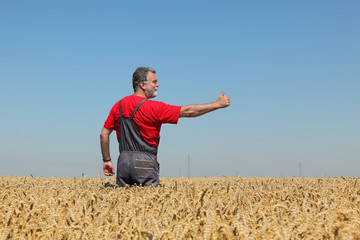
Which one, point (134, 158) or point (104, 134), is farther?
point (104, 134)

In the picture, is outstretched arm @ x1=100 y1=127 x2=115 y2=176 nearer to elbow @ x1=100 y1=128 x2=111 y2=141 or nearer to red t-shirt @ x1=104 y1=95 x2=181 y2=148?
elbow @ x1=100 y1=128 x2=111 y2=141

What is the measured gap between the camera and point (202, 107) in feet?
18.1

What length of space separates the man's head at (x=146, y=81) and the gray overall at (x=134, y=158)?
608 mm

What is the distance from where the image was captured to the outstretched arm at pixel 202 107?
18.0 ft

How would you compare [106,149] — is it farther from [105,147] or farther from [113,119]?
[113,119]

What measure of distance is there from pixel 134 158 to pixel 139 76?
1530 millimetres

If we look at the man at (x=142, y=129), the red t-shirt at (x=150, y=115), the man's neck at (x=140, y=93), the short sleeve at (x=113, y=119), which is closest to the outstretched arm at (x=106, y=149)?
the short sleeve at (x=113, y=119)

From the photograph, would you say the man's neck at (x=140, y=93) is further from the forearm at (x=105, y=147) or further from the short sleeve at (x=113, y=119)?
the forearm at (x=105, y=147)

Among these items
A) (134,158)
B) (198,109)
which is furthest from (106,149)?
(198,109)

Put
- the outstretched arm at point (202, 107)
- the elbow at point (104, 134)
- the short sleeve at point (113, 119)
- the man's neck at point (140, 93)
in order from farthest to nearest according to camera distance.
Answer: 1. the elbow at point (104, 134)
2. the man's neck at point (140, 93)
3. the short sleeve at point (113, 119)
4. the outstretched arm at point (202, 107)

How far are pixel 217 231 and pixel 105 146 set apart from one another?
4.63m

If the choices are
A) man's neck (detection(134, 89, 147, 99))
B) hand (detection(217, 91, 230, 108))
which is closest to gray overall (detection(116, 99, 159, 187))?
man's neck (detection(134, 89, 147, 99))

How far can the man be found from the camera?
5543 millimetres

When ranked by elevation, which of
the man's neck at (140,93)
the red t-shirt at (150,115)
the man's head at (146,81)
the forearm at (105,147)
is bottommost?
the forearm at (105,147)
